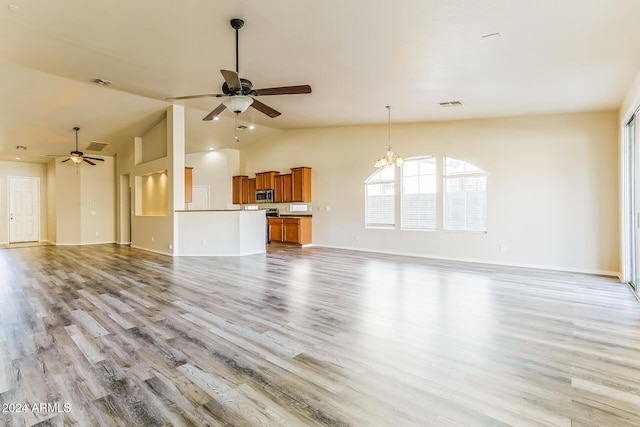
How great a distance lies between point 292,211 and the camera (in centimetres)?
1004

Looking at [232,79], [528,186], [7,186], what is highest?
[232,79]

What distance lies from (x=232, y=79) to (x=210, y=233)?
494 centimetres

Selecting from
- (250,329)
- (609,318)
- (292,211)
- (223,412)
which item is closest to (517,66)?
(609,318)

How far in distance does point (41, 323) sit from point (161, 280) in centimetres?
190

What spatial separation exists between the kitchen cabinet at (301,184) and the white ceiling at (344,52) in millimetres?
2719

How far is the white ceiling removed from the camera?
3102 mm

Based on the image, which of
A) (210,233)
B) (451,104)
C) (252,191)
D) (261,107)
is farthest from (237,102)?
(252,191)

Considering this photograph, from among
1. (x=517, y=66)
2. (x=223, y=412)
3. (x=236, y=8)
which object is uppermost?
(x=236, y=8)

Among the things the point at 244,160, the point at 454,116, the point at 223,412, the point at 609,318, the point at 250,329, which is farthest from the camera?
the point at 244,160

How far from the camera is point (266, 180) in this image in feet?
34.0

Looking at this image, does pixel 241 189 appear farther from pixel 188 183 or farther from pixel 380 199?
pixel 380 199

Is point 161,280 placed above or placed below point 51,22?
below

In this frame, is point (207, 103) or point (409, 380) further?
point (207, 103)

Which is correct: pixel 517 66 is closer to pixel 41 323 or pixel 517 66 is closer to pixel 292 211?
pixel 41 323
